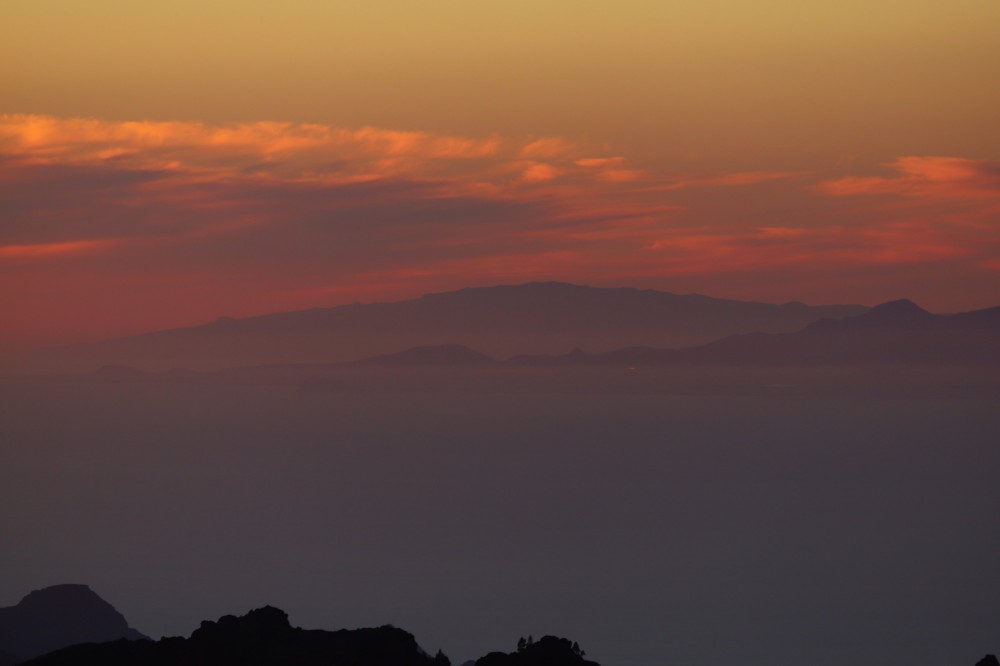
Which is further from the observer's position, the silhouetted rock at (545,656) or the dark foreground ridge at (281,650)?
the dark foreground ridge at (281,650)

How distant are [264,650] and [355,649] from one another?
2.77 meters

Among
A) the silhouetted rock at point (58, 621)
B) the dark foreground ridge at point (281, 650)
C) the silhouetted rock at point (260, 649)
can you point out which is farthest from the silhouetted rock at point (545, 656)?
the silhouetted rock at point (58, 621)

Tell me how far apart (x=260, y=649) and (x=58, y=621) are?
130 ft

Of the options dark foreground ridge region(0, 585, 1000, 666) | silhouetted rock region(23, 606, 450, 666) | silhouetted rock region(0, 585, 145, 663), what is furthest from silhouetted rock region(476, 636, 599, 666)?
silhouetted rock region(0, 585, 145, 663)

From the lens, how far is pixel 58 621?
62094 millimetres

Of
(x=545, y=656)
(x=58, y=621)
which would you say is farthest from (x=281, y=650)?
(x=58, y=621)

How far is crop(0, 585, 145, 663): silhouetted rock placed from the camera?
2290 inches

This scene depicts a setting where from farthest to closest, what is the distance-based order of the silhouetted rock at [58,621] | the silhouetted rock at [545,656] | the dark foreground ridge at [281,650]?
the silhouetted rock at [58,621] → the dark foreground ridge at [281,650] → the silhouetted rock at [545,656]

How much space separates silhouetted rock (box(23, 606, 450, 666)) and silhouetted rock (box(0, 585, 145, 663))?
31.7 m

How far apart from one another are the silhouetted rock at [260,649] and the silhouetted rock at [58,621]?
3171cm

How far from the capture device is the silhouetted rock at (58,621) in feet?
191

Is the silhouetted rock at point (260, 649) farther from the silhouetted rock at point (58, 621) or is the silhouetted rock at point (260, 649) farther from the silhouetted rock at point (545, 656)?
the silhouetted rock at point (58, 621)

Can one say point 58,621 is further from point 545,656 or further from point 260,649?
point 545,656

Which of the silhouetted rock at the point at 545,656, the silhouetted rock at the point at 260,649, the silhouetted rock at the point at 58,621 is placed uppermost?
the silhouetted rock at the point at 545,656
